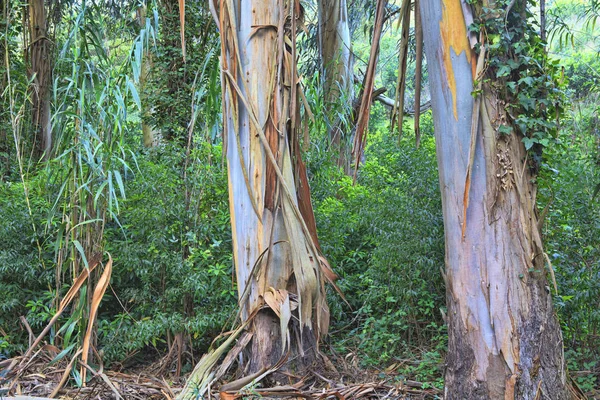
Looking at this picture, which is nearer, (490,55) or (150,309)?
(490,55)

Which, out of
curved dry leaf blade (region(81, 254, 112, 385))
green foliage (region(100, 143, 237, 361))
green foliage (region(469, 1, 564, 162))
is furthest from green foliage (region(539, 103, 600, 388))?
curved dry leaf blade (region(81, 254, 112, 385))

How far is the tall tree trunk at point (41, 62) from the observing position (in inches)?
273

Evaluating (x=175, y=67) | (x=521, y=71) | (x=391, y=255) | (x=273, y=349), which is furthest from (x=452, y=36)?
(x=175, y=67)

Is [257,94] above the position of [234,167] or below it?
above

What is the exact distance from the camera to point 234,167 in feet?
13.5

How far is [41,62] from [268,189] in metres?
4.36

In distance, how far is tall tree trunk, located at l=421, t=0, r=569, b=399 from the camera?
3098mm

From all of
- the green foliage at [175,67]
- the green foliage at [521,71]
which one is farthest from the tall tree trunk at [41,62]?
the green foliage at [521,71]

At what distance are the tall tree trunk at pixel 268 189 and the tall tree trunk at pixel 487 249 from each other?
102 centimetres

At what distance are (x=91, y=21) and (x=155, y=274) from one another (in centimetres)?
199

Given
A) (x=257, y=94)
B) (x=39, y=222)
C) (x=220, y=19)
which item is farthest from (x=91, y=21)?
(x=39, y=222)

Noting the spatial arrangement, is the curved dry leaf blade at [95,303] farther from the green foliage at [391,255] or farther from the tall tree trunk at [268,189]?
the green foliage at [391,255]

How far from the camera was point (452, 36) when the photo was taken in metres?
3.24

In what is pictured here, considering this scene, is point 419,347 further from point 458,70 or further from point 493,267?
point 458,70
